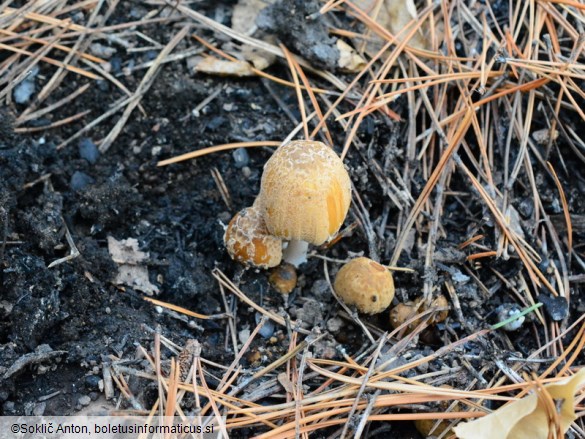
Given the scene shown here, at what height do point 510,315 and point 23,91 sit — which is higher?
point 23,91

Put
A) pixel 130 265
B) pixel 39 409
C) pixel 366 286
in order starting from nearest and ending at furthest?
pixel 39 409
pixel 366 286
pixel 130 265

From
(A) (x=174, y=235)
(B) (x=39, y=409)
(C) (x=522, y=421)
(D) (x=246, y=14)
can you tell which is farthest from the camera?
(D) (x=246, y=14)

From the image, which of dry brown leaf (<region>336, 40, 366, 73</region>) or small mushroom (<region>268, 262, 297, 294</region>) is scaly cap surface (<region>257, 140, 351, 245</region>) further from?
dry brown leaf (<region>336, 40, 366, 73</region>)

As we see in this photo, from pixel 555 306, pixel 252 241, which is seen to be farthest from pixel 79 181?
pixel 555 306

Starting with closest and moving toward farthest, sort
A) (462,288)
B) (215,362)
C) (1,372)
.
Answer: (1,372), (215,362), (462,288)

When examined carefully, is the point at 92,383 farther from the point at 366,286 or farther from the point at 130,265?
the point at 366,286

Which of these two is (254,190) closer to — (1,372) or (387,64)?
(387,64)

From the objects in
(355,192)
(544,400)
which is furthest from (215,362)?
(544,400)
